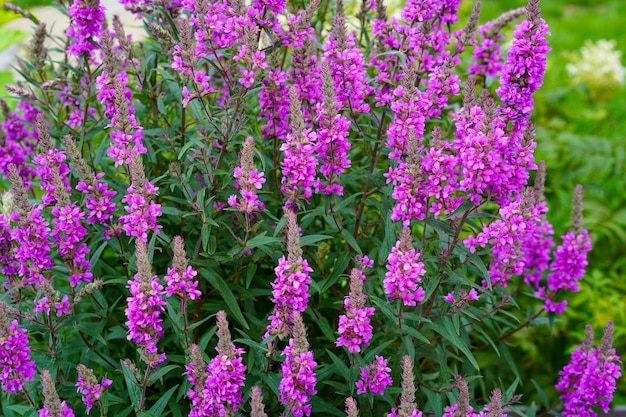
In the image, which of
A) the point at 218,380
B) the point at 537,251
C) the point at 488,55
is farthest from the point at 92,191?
the point at 537,251

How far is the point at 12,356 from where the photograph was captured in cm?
283

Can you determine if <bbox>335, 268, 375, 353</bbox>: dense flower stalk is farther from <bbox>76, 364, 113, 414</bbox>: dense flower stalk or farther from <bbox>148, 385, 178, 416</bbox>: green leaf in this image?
<bbox>76, 364, 113, 414</bbox>: dense flower stalk

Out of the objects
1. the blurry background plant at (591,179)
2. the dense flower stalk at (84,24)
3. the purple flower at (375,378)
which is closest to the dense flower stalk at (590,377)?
the blurry background plant at (591,179)

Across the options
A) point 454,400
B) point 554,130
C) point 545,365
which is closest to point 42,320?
point 454,400

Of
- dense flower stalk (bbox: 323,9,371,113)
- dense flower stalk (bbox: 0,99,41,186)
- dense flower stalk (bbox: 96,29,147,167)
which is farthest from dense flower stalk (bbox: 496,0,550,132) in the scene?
dense flower stalk (bbox: 0,99,41,186)

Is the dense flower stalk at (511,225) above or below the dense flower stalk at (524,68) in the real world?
below

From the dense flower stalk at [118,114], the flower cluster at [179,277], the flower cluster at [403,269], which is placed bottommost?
the flower cluster at [179,277]

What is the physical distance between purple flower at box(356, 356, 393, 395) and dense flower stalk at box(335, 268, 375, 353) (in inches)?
7.3

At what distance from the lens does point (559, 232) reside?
583 centimetres

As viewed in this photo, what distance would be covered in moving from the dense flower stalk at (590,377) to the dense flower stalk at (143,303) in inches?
80.0

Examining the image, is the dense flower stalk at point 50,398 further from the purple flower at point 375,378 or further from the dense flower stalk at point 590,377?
the dense flower stalk at point 590,377

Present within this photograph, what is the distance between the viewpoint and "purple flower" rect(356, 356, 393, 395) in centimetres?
289

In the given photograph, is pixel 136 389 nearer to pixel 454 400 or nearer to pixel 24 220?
pixel 24 220

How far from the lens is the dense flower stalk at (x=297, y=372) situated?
2.53 metres
